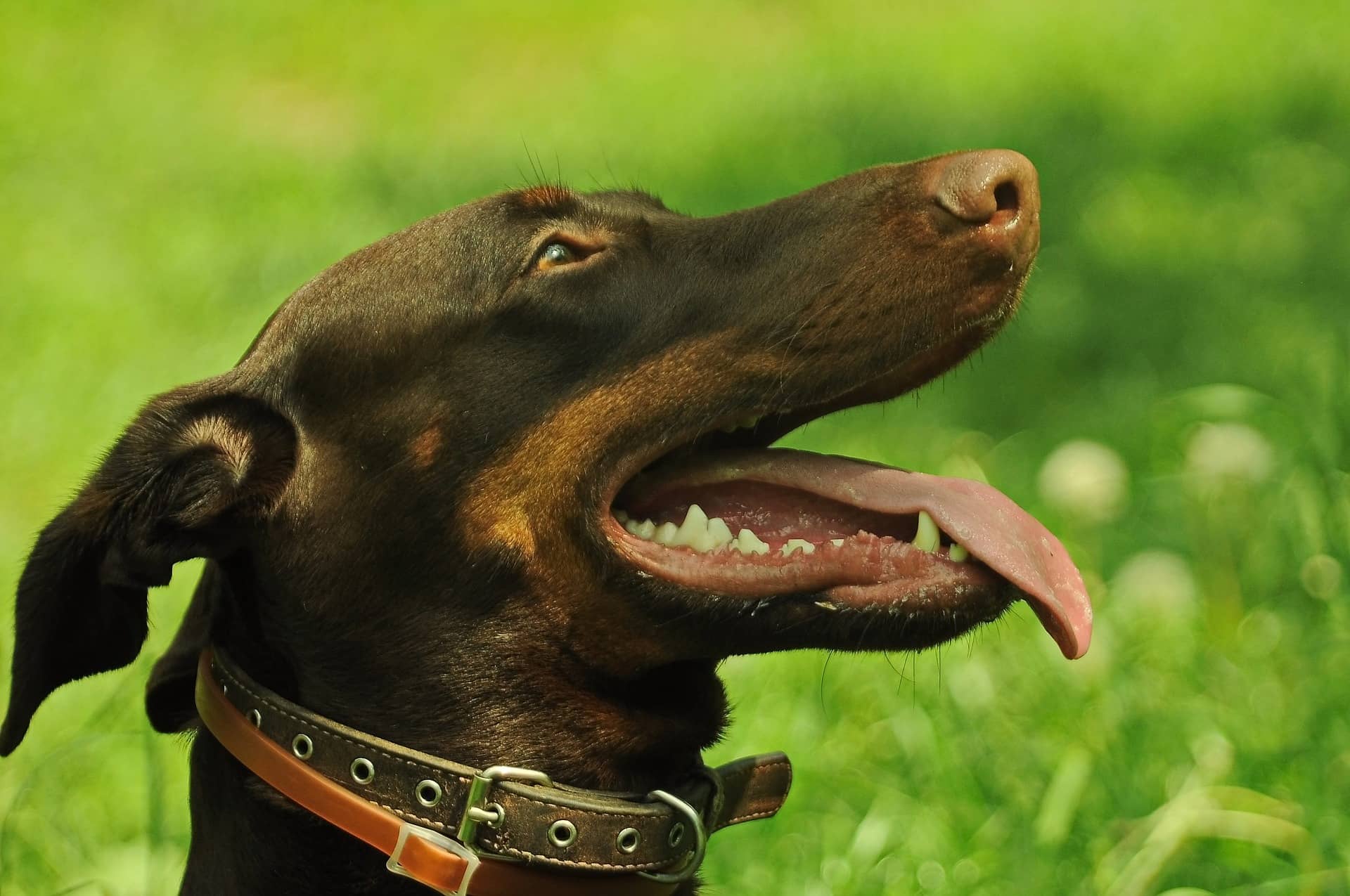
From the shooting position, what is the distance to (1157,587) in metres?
4.68

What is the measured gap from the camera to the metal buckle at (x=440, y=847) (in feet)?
9.04

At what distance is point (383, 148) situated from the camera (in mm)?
9500

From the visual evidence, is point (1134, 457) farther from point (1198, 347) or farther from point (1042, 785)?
point (1042, 785)

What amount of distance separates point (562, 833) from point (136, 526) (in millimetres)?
936

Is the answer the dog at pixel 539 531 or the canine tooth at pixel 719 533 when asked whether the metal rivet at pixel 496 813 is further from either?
the canine tooth at pixel 719 533

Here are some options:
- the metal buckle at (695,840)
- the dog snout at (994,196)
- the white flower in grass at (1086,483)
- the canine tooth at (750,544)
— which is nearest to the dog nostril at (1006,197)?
the dog snout at (994,196)

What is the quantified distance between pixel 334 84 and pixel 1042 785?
824 centimetres

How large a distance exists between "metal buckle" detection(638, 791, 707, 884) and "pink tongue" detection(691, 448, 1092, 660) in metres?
0.60

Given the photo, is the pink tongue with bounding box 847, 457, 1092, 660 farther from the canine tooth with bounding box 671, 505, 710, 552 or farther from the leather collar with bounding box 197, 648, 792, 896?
the leather collar with bounding box 197, 648, 792, 896

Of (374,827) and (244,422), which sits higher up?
(244,422)

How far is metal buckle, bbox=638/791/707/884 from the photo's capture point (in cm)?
291

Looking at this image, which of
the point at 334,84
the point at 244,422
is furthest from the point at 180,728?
the point at 334,84

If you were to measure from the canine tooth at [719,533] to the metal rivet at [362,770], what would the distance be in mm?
709

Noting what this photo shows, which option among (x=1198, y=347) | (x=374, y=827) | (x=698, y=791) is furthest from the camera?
(x=1198, y=347)
